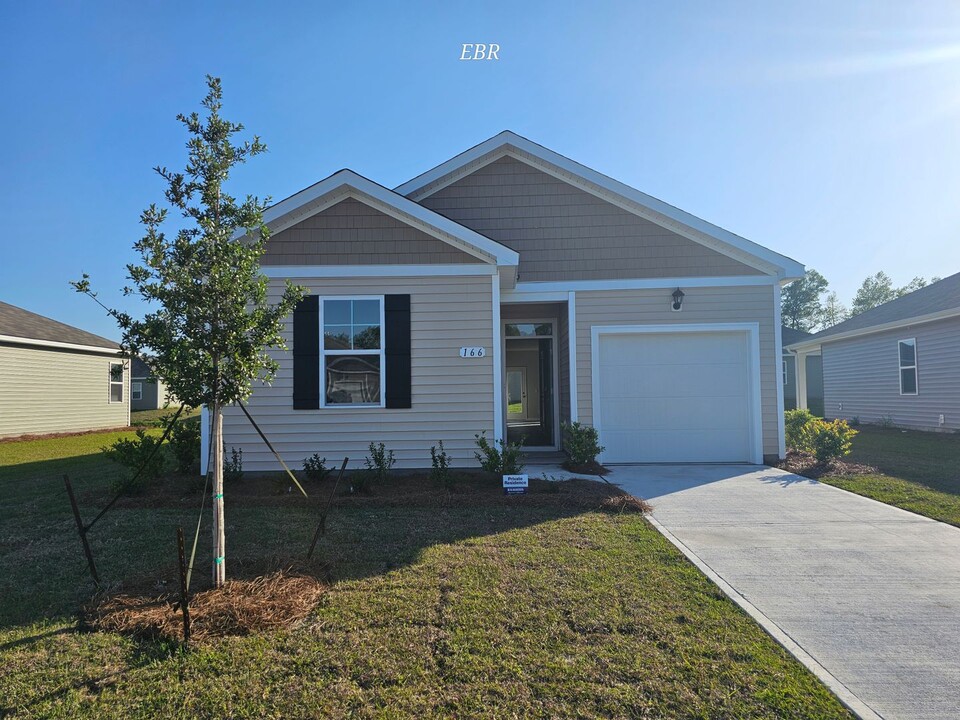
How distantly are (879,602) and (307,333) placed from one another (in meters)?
6.73

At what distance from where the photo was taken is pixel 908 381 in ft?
48.5

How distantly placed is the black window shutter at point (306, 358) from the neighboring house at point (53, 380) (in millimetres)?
8342

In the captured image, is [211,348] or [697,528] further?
[697,528]

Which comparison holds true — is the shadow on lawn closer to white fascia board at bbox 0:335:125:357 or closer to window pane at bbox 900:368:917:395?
white fascia board at bbox 0:335:125:357

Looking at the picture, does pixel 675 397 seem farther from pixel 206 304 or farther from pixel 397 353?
pixel 206 304

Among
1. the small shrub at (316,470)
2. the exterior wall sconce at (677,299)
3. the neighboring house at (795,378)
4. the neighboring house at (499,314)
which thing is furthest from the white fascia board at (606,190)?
the neighboring house at (795,378)

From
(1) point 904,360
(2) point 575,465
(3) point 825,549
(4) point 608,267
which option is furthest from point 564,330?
(1) point 904,360

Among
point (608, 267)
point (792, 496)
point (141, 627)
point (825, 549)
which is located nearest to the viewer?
point (141, 627)

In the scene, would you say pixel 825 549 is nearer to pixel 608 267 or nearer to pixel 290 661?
pixel 290 661

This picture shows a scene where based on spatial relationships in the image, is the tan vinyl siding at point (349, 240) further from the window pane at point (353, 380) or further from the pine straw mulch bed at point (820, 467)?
the pine straw mulch bed at point (820, 467)

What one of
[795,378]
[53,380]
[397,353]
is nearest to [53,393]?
[53,380]

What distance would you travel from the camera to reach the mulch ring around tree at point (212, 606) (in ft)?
10.8

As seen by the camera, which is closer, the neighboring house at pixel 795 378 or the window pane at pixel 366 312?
the window pane at pixel 366 312

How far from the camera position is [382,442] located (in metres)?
7.75
